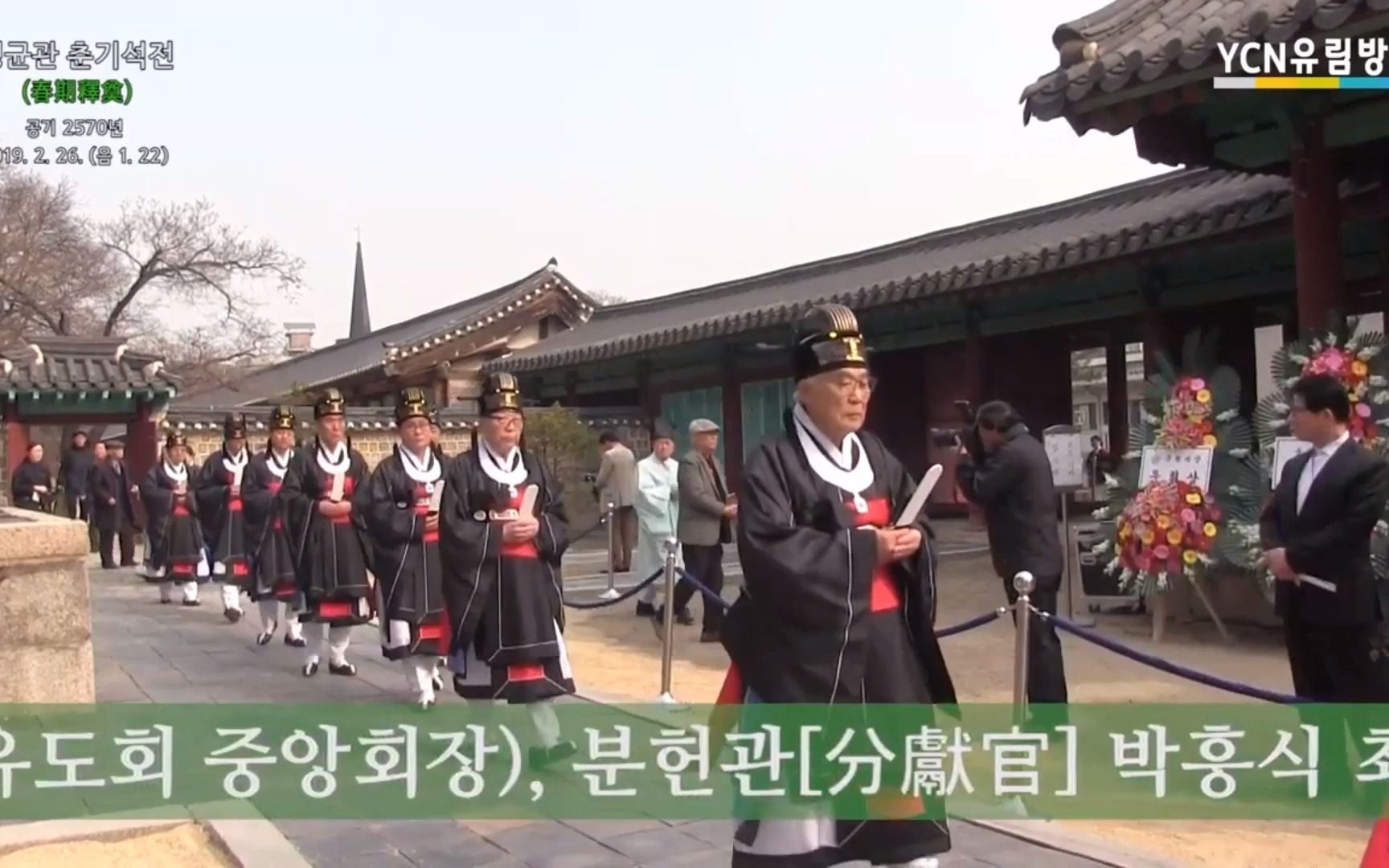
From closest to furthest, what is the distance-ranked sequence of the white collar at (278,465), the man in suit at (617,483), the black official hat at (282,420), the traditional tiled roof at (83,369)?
1. the black official hat at (282,420)
2. the white collar at (278,465)
3. the man in suit at (617,483)
4. the traditional tiled roof at (83,369)

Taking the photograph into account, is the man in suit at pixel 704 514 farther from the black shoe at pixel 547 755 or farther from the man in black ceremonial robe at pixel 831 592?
the man in black ceremonial robe at pixel 831 592

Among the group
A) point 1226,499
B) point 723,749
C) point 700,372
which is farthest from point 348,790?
point 700,372

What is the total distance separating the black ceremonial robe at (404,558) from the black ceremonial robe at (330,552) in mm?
968

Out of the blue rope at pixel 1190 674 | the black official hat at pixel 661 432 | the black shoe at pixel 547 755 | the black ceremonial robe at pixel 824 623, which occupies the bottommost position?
the black shoe at pixel 547 755

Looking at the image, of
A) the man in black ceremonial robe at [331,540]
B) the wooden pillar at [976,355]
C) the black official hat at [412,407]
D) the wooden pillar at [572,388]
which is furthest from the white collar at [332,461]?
the wooden pillar at [572,388]

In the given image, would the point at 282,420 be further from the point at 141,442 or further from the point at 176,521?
the point at 141,442

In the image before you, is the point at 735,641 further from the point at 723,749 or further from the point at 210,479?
the point at 210,479

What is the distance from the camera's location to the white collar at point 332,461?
8.52 meters

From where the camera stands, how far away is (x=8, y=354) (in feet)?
58.6

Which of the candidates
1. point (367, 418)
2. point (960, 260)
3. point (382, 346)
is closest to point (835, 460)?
point (960, 260)

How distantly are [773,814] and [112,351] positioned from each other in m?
17.2

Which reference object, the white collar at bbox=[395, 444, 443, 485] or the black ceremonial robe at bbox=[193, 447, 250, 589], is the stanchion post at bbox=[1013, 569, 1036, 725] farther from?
the black ceremonial robe at bbox=[193, 447, 250, 589]

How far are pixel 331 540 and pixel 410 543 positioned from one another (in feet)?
4.98

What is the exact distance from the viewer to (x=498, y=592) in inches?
223
